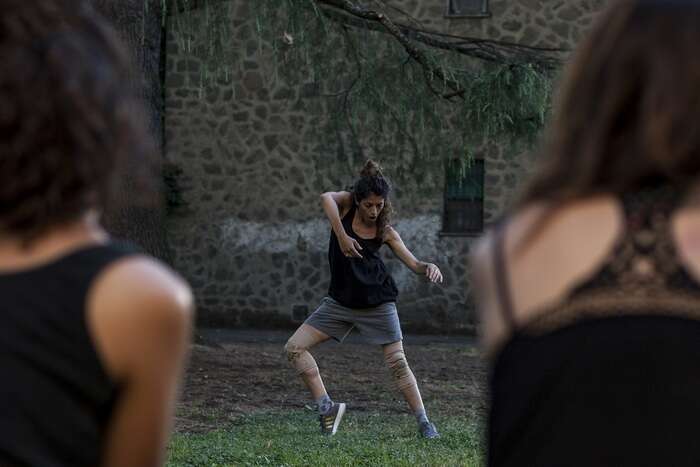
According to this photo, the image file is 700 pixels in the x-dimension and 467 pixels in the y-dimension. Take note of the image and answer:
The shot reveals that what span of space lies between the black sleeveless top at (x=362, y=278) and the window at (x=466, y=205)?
10116 mm

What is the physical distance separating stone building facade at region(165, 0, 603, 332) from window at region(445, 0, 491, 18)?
0.27 feet

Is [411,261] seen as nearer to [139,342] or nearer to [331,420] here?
[331,420]

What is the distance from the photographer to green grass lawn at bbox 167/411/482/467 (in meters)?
8.01

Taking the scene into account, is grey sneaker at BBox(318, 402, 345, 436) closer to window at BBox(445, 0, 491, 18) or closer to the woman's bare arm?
the woman's bare arm

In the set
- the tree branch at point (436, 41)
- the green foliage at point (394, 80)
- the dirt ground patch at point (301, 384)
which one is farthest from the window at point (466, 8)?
the tree branch at point (436, 41)

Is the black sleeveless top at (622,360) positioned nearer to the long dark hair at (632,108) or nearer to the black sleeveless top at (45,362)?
the long dark hair at (632,108)

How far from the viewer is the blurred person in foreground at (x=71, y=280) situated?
1758mm

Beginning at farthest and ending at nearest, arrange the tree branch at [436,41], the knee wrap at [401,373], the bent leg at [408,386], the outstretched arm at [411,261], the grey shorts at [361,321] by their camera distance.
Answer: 1. the tree branch at [436,41]
2. the grey shorts at [361,321]
3. the knee wrap at [401,373]
4. the bent leg at [408,386]
5. the outstretched arm at [411,261]

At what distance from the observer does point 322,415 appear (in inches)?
378

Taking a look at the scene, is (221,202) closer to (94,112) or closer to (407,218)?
(407,218)

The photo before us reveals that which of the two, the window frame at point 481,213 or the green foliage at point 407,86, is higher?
the green foliage at point 407,86

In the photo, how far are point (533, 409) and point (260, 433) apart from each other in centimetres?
795

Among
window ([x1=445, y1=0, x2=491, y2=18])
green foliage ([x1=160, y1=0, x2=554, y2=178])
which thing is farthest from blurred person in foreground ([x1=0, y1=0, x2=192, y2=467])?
window ([x1=445, y1=0, x2=491, y2=18])

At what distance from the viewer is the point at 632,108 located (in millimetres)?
1772
